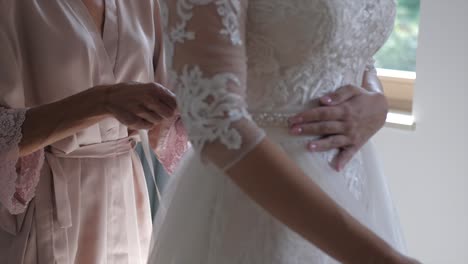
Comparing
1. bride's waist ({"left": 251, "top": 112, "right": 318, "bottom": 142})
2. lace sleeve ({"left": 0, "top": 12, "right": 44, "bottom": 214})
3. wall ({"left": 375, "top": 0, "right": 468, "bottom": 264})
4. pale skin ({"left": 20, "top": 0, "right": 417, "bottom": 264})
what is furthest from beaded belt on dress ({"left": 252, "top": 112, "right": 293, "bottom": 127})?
wall ({"left": 375, "top": 0, "right": 468, "bottom": 264})

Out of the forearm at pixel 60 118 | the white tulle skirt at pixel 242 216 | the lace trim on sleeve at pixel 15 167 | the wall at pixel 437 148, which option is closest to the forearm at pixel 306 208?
the white tulle skirt at pixel 242 216

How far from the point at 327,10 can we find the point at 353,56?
12 centimetres

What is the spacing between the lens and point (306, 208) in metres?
0.82

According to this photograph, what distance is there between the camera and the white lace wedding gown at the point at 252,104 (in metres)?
0.82

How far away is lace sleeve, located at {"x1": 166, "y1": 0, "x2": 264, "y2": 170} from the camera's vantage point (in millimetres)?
810

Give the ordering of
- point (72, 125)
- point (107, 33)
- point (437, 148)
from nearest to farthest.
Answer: point (72, 125) < point (107, 33) < point (437, 148)

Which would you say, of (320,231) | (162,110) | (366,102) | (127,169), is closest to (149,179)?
(127,169)

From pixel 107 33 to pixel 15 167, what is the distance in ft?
1.00

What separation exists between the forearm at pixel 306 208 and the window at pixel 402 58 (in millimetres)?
Result: 1734

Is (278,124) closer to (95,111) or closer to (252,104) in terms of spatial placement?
(252,104)

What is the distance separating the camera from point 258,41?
0.91 metres

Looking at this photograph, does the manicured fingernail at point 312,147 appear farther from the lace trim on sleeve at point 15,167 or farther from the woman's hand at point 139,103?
the lace trim on sleeve at point 15,167

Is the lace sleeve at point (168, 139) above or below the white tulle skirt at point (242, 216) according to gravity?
below

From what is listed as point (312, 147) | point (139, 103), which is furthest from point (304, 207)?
point (139, 103)
